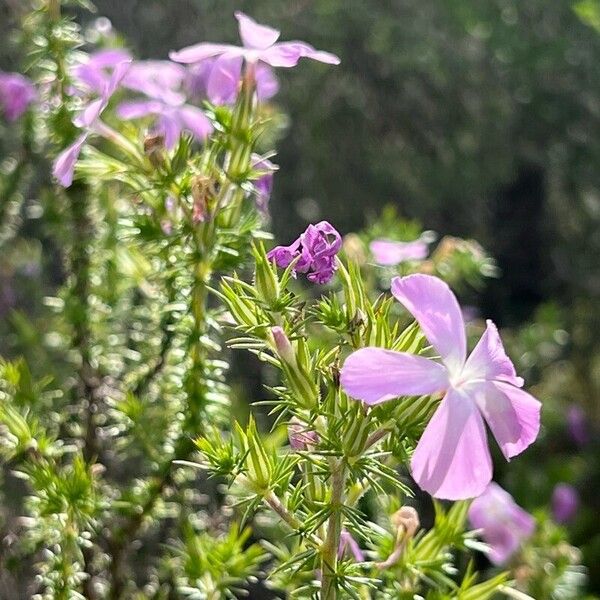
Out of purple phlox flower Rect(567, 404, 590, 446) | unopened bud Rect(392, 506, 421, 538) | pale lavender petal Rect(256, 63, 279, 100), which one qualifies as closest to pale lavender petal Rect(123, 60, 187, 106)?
pale lavender petal Rect(256, 63, 279, 100)

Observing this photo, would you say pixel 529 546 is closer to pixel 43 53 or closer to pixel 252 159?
pixel 252 159

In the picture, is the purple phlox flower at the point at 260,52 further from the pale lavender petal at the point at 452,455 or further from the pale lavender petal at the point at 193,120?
the pale lavender petal at the point at 452,455

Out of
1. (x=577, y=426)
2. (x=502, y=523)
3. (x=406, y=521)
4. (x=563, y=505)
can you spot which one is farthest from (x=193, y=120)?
(x=577, y=426)

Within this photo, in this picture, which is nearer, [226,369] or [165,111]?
[226,369]

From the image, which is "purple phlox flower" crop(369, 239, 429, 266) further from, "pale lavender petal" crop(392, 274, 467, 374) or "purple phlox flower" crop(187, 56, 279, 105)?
"pale lavender petal" crop(392, 274, 467, 374)

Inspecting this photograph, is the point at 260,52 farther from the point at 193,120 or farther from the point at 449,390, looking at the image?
the point at 449,390

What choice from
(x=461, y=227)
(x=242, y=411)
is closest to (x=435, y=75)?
(x=461, y=227)
